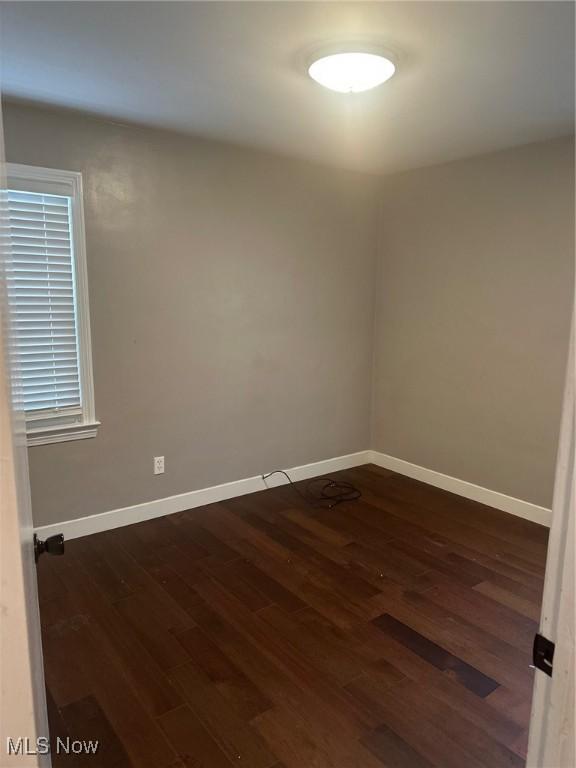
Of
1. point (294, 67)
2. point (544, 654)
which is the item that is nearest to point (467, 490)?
point (294, 67)

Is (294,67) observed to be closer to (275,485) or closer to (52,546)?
(52,546)

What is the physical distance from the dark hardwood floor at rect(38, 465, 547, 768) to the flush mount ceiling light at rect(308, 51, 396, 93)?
7.69 ft

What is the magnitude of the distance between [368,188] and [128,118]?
2008mm

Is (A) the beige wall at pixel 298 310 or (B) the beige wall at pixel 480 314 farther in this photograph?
(B) the beige wall at pixel 480 314

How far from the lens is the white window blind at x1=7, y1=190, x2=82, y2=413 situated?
2.73 metres

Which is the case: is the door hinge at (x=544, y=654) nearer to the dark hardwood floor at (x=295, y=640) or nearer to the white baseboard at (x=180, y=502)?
the dark hardwood floor at (x=295, y=640)

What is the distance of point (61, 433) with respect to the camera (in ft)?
9.70

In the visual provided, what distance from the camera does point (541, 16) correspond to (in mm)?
1697

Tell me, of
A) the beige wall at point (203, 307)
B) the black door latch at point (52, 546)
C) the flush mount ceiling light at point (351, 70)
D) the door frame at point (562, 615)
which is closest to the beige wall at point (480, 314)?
the beige wall at point (203, 307)

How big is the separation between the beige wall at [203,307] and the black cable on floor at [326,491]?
0.19 meters

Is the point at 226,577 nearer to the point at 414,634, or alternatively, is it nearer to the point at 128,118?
the point at 414,634

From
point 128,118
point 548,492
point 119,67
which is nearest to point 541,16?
point 119,67

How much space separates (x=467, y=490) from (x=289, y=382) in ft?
5.08

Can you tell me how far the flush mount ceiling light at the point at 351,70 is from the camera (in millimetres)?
1987
